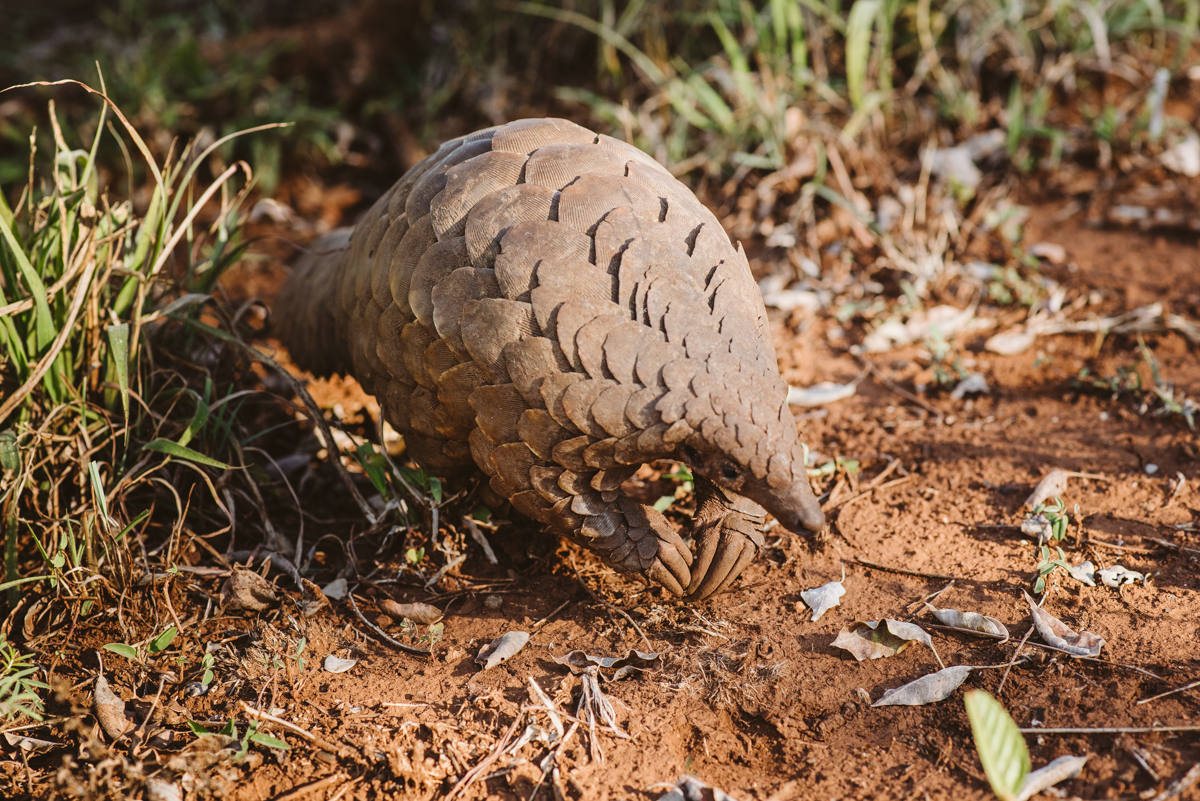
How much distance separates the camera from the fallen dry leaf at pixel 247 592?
2543 millimetres

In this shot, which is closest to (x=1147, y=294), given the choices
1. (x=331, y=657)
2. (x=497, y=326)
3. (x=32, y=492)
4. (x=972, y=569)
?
(x=972, y=569)

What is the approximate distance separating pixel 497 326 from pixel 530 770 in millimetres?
1060

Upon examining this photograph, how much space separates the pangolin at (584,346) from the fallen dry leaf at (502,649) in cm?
31

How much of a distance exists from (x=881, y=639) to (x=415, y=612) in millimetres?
1282

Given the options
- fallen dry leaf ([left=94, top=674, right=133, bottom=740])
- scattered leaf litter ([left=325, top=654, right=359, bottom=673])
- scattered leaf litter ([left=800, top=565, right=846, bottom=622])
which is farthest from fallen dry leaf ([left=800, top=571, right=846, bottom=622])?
fallen dry leaf ([left=94, top=674, right=133, bottom=740])

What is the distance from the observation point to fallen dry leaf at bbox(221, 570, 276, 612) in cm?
254

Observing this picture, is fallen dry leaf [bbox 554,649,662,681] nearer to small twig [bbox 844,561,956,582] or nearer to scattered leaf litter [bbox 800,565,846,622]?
scattered leaf litter [bbox 800,565,846,622]

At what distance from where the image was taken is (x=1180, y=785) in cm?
184

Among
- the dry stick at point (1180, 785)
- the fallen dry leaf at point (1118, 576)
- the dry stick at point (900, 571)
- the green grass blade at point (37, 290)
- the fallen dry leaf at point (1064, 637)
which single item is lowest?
the dry stick at point (900, 571)

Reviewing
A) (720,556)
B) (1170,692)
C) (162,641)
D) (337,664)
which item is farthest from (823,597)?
(162,641)

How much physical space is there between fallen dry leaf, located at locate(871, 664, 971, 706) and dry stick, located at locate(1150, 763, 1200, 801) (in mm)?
452

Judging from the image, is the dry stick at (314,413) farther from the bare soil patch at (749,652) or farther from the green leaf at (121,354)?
the green leaf at (121,354)

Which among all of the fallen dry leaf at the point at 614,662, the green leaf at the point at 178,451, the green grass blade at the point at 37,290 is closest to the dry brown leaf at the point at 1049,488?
the fallen dry leaf at the point at 614,662

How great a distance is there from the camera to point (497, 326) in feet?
7.38
